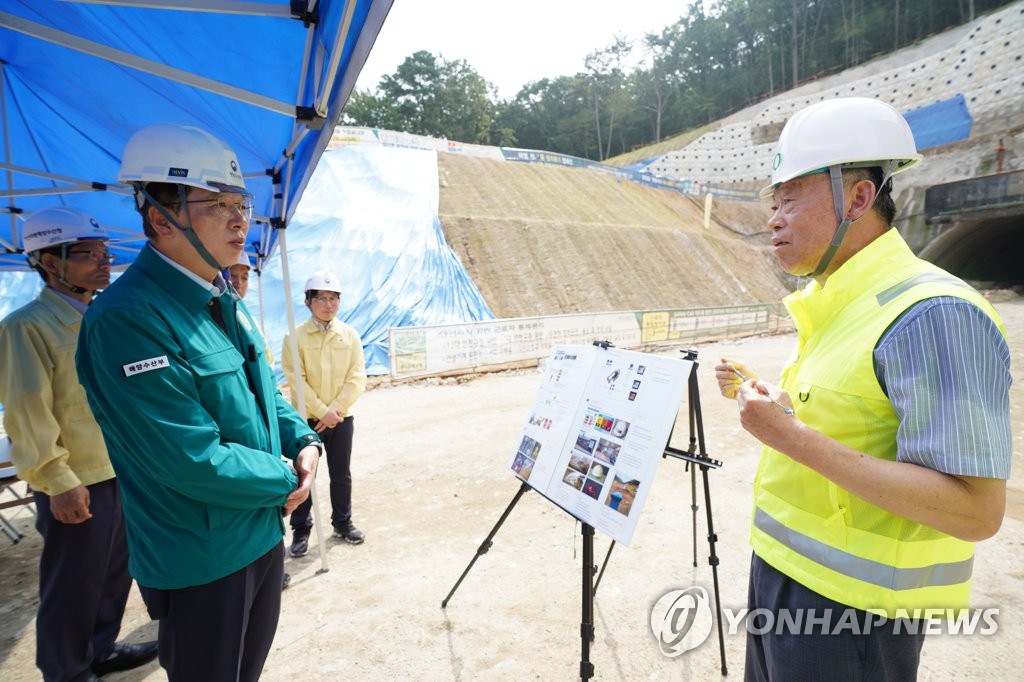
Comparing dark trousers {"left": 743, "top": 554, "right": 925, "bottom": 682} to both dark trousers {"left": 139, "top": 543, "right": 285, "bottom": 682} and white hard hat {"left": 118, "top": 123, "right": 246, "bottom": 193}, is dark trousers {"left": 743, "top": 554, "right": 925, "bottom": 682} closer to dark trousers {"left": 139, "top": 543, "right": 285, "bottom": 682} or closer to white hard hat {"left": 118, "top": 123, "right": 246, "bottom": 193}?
dark trousers {"left": 139, "top": 543, "right": 285, "bottom": 682}

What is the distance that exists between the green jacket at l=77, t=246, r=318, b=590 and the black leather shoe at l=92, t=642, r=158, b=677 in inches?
76.2

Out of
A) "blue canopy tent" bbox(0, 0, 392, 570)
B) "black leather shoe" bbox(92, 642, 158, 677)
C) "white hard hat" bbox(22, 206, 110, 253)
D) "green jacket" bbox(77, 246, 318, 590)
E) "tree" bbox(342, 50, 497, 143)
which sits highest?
"tree" bbox(342, 50, 497, 143)

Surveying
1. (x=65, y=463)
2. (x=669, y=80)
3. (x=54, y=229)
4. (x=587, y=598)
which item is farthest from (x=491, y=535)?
(x=669, y=80)

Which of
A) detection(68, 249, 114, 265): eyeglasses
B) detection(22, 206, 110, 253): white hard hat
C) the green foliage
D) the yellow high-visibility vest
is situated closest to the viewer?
the yellow high-visibility vest

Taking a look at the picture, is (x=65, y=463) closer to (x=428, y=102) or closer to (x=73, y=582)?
(x=73, y=582)

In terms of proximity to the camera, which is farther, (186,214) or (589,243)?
(589,243)

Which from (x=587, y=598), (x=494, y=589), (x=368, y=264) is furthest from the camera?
(x=368, y=264)

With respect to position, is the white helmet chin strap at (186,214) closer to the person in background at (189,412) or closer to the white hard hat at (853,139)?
the person in background at (189,412)

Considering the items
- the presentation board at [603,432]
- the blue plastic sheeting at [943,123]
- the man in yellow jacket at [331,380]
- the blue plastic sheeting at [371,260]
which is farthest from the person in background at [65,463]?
the blue plastic sheeting at [943,123]

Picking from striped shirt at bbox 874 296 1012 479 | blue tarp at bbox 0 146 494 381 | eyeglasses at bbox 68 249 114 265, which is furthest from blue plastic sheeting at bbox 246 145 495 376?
striped shirt at bbox 874 296 1012 479

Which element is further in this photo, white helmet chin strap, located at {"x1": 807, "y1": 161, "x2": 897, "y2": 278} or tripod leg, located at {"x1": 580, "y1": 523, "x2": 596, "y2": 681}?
tripod leg, located at {"x1": 580, "y1": 523, "x2": 596, "y2": 681}

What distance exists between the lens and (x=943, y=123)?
3086 centimetres

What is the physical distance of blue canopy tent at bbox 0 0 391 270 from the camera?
7.11ft

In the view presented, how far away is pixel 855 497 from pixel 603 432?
1.22 m
